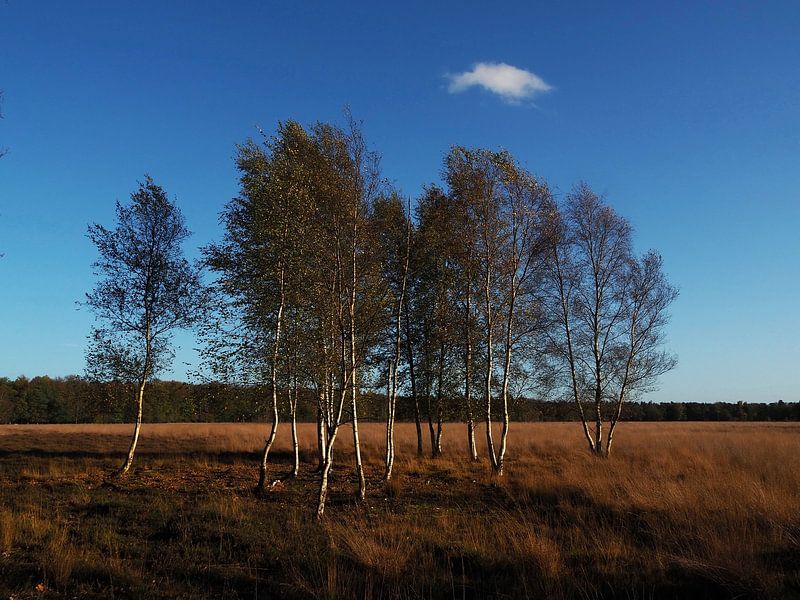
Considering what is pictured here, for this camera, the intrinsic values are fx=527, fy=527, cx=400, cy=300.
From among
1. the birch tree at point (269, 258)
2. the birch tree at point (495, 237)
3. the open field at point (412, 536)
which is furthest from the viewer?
the birch tree at point (495, 237)

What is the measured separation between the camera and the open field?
702cm

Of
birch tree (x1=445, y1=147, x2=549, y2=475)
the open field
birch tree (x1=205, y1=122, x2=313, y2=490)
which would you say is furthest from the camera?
birch tree (x1=445, y1=147, x2=549, y2=475)

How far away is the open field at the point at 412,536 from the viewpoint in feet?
23.0

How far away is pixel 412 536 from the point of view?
9.71 metres

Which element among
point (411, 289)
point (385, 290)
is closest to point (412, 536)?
point (385, 290)

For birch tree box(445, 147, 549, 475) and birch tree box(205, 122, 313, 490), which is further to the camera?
birch tree box(445, 147, 549, 475)

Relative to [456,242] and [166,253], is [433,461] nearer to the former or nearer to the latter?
[456,242]

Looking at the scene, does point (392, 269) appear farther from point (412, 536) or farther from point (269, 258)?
point (412, 536)

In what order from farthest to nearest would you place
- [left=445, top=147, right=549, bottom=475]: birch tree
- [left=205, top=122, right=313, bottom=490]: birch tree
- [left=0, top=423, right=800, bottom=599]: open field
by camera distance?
[left=445, top=147, right=549, bottom=475]: birch tree → [left=205, top=122, right=313, bottom=490]: birch tree → [left=0, top=423, right=800, bottom=599]: open field

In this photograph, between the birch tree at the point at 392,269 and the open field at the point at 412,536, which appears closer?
the open field at the point at 412,536

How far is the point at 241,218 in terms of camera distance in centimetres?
1825

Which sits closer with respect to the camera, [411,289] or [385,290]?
[385,290]

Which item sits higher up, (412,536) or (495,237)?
(495,237)

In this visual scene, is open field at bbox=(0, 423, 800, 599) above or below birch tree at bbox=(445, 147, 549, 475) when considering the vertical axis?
below
